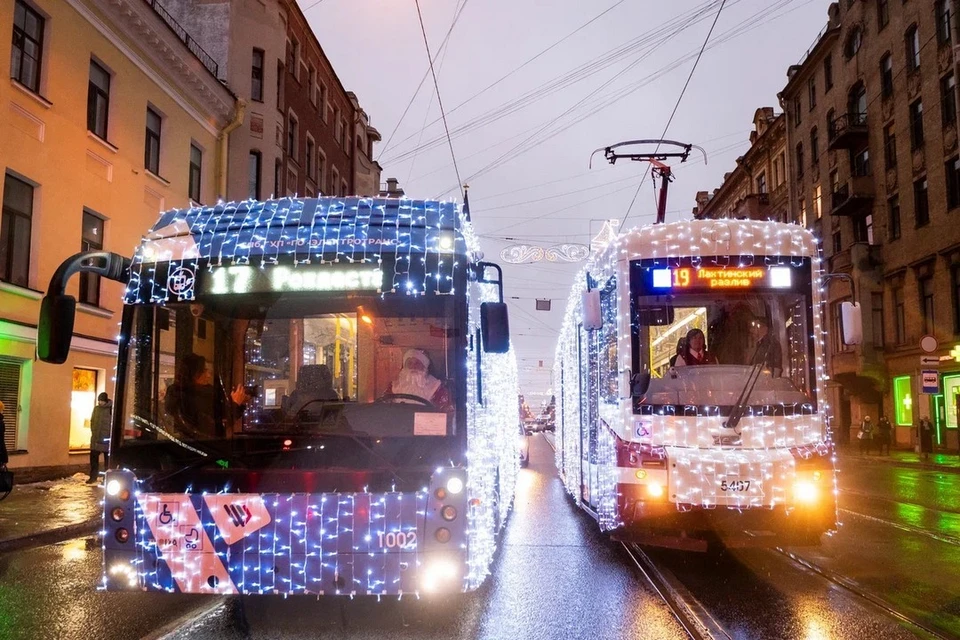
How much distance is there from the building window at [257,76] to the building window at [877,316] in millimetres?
23953

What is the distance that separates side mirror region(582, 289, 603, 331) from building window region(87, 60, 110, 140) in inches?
530

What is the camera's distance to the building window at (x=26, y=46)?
1498 cm

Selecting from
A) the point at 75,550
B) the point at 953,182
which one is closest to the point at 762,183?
the point at 953,182

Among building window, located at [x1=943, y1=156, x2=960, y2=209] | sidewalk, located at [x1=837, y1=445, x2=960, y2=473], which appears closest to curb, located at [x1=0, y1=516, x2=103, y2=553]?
sidewalk, located at [x1=837, y1=445, x2=960, y2=473]

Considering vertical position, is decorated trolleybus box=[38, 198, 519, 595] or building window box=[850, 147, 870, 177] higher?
building window box=[850, 147, 870, 177]

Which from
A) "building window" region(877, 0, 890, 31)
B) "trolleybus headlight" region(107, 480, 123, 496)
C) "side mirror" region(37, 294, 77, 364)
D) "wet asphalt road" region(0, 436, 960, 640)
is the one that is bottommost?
"wet asphalt road" region(0, 436, 960, 640)

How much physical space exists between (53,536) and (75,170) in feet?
30.3

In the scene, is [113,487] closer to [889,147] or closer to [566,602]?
[566,602]

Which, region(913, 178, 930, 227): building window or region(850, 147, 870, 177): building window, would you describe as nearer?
region(913, 178, 930, 227): building window

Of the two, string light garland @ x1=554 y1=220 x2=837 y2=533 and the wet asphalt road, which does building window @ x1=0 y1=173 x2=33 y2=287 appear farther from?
string light garland @ x1=554 y1=220 x2=837 y2=533

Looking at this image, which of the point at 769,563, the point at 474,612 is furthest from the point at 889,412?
the point at 474,612

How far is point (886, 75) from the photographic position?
1286 inches

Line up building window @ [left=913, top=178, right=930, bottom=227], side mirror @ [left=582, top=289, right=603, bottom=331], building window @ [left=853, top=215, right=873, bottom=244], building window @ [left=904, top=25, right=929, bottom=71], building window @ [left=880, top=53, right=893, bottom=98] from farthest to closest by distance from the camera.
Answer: building window @ [left=853, top=215, right=873, bottom=244] < building window @ [left=880, top=53, right=893, bottom=98] < building window @ [left=904, top=25, right=929, bottom=71] < building window @ [left=913, top=178, right=930, bottom=227] < side mirror @ [left=582, top=289, right=603, bottom=331]

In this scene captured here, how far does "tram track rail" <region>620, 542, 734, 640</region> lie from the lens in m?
5.54
